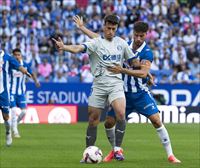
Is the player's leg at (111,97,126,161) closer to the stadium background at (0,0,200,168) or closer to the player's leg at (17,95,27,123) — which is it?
the stadium background at (0,0,200,168)

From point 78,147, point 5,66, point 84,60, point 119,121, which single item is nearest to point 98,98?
point 119,121

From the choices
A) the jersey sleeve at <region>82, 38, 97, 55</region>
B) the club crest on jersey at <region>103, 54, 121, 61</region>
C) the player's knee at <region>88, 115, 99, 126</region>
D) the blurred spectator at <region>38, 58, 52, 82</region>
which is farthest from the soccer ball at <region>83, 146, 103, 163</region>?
the blurred spectator at <region>38, 58, 52, 82</region>

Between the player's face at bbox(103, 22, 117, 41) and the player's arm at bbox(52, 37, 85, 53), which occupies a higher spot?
the player's face at bbox(103, 22, 117, 41)

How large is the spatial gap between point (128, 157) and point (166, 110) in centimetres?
1275

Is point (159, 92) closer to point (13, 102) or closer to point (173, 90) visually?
point (173, 90)

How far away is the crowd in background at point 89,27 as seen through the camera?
31.7 meters

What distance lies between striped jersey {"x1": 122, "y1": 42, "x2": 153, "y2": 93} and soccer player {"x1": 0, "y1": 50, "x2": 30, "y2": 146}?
3311 millimetres

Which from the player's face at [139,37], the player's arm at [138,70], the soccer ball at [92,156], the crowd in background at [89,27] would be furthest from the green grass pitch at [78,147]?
the crowd in background at [89,27]

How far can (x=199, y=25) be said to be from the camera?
3538 centimetres

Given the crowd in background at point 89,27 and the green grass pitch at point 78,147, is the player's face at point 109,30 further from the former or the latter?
the crowd in background at point 89,27

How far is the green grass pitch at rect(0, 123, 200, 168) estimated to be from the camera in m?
13.8

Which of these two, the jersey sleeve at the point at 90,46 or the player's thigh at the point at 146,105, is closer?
the jersey sleeve at the point at 90,46

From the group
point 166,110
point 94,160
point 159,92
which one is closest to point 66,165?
point 94,160

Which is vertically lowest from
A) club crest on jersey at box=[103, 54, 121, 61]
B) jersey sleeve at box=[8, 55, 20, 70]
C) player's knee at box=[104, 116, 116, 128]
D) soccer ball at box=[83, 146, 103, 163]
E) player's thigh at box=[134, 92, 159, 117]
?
soccer ball at box=[83, 146, 103, 163]
